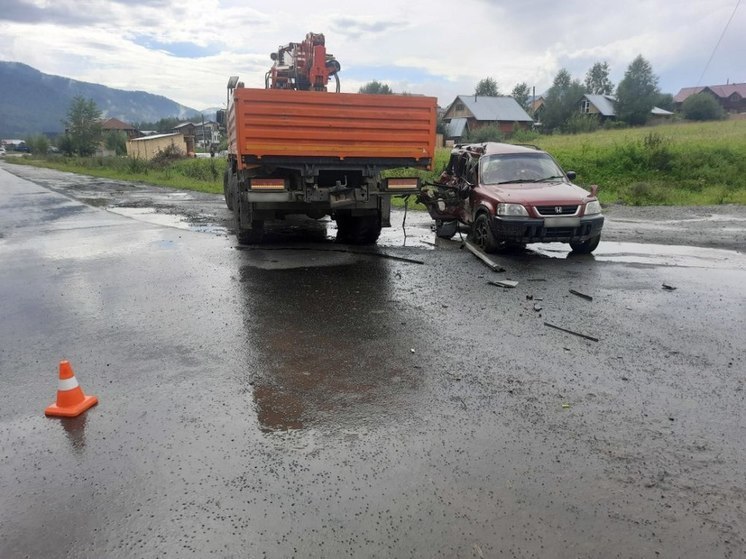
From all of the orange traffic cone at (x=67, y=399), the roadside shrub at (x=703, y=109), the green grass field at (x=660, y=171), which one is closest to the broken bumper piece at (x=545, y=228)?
the orange traffic cone at (x=67, y=399)

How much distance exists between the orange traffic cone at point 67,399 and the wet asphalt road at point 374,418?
9 centimetres

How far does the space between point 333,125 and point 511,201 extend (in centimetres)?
310

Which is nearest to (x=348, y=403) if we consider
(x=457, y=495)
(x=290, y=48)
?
(x=457, y=495)

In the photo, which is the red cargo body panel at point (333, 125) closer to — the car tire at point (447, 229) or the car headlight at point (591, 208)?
the car tire at point (447, 229)

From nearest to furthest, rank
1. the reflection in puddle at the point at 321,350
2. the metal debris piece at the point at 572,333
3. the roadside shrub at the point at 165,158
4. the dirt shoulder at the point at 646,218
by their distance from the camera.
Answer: the reflection in puddle at the point at 321,350 < the metal debris piece at the point at 572,333 < the dirt shoulder at the point at 646,218 < the roadside shrub at the point at 165,158

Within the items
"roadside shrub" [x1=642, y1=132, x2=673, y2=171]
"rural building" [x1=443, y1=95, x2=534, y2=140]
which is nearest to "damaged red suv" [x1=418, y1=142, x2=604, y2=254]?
"roadside shrub" [x1=642, y1=132, x2=673, y2=171]

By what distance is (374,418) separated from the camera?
12.3 feet

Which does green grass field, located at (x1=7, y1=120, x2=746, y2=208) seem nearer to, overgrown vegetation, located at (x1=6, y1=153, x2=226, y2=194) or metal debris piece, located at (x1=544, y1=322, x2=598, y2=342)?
overgrown vegetation, located at (x1=6, y1=153, x2=226, y2=194)

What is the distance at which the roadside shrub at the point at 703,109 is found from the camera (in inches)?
2645

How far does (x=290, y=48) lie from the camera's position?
1192 cm

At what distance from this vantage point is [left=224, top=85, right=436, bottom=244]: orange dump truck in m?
8.12

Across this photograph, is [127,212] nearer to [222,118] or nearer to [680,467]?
[222,118]

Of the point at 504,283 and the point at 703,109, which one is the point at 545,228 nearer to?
the point at 504,283

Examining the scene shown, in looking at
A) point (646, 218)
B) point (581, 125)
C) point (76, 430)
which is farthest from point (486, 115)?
point (76, 430)
